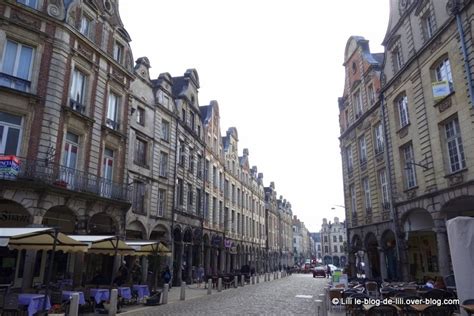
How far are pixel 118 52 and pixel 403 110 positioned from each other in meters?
15.9

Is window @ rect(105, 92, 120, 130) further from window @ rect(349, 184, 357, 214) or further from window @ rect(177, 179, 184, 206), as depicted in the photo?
window @ rect(349, 184, 357, 214)

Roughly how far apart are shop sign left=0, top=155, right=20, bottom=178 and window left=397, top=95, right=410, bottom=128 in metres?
17.4

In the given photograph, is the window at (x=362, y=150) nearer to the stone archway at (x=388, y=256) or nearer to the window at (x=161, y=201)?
the stone archway at (x=388, y=256)

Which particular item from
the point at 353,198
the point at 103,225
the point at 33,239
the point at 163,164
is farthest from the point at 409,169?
the point at 33,239

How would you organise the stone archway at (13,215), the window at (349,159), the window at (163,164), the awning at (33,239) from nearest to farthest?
the awning at (33,239) < the stone archway at (13,215) < the window at (163,164) < the window at (349,159)

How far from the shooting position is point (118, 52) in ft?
70.3

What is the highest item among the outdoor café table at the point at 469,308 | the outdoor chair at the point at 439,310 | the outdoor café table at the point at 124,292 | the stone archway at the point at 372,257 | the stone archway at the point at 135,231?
the stone archway at the point at 135,231

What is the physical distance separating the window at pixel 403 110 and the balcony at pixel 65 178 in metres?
14.8

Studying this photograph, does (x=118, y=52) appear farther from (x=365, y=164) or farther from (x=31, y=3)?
(x=365, y=164)

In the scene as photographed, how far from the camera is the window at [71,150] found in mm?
16688

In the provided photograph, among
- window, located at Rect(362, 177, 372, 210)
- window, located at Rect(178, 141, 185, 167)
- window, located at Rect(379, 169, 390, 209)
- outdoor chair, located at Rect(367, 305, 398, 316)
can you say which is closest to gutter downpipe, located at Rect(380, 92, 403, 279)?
window, located at Rect(379, 169, 390, 209)

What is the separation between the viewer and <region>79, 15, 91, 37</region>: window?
18.3 m

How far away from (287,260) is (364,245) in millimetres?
58308

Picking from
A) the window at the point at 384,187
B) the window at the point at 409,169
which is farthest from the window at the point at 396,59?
the window at the point at 384,187
